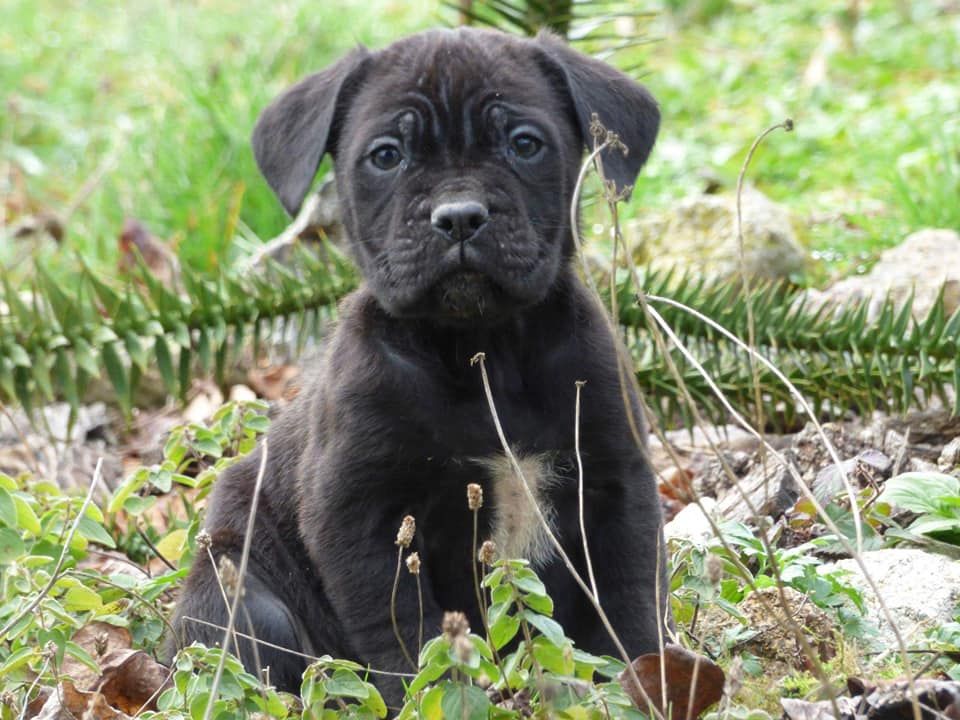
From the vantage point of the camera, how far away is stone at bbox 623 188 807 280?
5.91m

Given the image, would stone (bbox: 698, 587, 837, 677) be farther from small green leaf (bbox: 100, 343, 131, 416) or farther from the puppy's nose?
small green leaf (bbox: 100, 343, 131, 416)

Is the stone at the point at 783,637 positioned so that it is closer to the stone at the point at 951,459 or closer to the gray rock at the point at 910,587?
the gray rock at the point at 910,587

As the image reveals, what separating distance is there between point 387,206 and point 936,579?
5.29 feet

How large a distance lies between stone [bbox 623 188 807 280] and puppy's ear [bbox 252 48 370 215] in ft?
7.02

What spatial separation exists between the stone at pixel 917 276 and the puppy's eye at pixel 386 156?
87.6 inches

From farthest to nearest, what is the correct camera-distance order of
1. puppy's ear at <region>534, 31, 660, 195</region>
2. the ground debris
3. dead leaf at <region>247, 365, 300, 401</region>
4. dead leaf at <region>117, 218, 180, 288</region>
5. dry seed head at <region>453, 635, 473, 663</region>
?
1. dead leaf at <region>117, 218, 180, 288</region>
2. dead leaf at <region>247, 365, 300, 401</region>
3. puppy's ear at <region>534, 31, 660, 195</region>
4. the ground debris
5. dry seed head at <region>453, 635, 473, 663</region>

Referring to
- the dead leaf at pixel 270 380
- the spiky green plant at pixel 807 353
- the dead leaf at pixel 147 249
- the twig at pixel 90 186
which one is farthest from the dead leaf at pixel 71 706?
the twig at pixel 90 186

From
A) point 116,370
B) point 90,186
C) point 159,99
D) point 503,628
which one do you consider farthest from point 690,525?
point 159,99

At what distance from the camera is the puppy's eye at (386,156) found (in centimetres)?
350

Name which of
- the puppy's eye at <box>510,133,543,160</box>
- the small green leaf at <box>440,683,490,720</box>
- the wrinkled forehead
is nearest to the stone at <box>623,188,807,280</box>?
the wrinkled forehead

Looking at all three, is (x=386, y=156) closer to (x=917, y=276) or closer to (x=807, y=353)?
(x=807, y=353)

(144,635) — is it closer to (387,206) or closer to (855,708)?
(387,206)

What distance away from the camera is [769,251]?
5.93 m

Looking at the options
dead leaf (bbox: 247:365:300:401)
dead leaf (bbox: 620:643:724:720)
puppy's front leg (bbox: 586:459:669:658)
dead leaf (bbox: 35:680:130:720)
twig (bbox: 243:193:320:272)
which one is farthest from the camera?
twig (bbox: 243:193:320:272)
